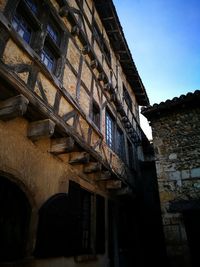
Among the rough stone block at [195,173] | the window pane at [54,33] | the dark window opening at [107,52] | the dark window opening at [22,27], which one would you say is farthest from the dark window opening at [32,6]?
the rough stone block at [195,173]

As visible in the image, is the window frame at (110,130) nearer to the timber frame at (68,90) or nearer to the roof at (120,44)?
the timber frame at (68,90)

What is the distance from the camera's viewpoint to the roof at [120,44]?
9594mm

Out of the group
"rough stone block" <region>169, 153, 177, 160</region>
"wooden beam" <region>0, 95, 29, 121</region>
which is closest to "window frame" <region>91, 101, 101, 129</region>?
"rough stone block" <region>169, 153, 177, 160</region>

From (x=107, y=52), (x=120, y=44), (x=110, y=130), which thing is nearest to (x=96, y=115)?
(x=110, y=130)

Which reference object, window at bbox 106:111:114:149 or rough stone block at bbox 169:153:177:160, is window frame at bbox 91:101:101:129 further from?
rough stone block at bbox 169:153:177:160

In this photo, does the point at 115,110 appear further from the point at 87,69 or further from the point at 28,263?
the point at 28,263

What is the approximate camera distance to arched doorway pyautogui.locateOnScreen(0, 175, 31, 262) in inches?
A: 118

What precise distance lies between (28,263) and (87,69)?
533 cm

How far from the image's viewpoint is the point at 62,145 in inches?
172

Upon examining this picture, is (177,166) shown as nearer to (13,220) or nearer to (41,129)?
(41,129)

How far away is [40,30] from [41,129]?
2472 mm

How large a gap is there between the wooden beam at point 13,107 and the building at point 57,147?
2 centimetres

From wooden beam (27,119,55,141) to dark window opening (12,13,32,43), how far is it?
76.7 inches

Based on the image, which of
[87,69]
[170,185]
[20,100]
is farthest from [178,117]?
[20,100]
